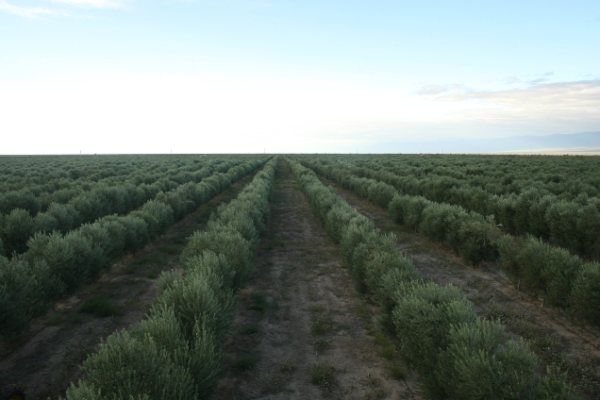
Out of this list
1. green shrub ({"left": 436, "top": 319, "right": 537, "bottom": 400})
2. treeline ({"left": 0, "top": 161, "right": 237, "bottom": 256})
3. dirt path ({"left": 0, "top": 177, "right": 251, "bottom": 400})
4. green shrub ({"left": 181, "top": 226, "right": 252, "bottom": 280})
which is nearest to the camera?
green shrub ({"left": 436, "top": 319, "right": 537, "bottom": 400})

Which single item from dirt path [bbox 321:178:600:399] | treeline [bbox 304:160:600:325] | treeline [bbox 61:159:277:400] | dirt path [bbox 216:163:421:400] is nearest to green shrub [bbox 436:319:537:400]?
dirt path [bbox 216:163:421:400]

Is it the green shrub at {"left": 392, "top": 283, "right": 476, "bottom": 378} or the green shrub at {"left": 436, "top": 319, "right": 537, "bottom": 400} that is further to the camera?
the green shrub at {"left": 392, "top": 283, "right": 476, "bottom": 378}

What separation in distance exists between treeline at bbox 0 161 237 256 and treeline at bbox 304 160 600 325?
10741mm

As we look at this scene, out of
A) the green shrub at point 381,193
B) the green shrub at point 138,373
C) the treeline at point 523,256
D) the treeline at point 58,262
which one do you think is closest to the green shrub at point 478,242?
the treeline at point 523,256

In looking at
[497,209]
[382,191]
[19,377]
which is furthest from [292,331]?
[382,191]

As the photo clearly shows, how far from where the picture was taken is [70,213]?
1435 cm

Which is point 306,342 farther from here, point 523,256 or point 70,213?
point 70,213

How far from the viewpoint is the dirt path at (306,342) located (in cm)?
560

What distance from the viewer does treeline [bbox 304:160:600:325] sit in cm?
709

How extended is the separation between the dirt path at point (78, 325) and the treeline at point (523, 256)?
752 cm

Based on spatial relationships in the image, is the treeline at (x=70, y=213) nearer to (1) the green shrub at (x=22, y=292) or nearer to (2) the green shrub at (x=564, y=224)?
(1) the green shrub at (x=22, y=292)

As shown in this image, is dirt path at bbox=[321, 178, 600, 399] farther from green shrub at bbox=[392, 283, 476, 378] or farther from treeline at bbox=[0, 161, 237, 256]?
treeline at bbox=[0, 161, 237, 256]

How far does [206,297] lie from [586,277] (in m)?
6.05

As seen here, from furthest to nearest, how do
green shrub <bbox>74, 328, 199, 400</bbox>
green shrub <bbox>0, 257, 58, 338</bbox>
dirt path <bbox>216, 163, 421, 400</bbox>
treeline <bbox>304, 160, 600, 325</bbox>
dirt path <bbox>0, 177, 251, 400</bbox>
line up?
treeline <bbox>304, 160, 600, 325</bbox>, green shrub <bbox>0, 257, 58, 338</bbox>, dirt path <bbox>0, 177, 251, 400</bbox>, dirt path <bbox>216, 163, 421, 400</bbox>, green shrub <bbox>74, 328, 199, 400</bbox>
